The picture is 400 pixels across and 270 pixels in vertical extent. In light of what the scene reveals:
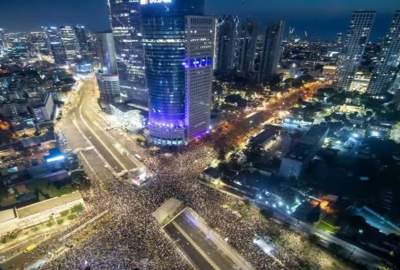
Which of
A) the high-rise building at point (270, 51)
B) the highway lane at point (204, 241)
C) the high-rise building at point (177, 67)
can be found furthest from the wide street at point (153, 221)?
the high-rise building at point (270, 51)

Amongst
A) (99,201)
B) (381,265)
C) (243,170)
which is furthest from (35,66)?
(381,265)

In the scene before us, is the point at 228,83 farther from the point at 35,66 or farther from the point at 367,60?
the point at 35,66

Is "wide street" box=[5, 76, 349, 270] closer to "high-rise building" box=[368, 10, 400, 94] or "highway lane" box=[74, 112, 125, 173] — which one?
"highway lane" box=[74, 112, 125, 173]

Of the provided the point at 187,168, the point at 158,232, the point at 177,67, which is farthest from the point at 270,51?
the point at 158,232

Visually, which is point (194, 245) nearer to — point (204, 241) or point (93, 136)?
point (204, 241)

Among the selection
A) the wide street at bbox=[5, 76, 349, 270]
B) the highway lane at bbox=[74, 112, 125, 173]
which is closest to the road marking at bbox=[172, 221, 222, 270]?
the wide street at bbox=[5, 76, 349, 270]
